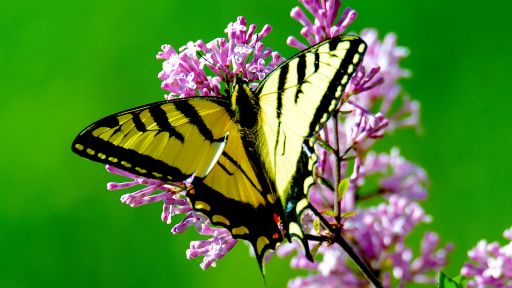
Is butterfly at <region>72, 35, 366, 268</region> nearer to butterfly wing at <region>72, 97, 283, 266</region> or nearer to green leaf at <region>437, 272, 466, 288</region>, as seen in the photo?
butterfly wing at <region>72, 97, 283, 266</region>

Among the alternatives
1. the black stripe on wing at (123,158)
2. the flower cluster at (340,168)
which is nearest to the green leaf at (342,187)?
the flower cluster at (340,168)

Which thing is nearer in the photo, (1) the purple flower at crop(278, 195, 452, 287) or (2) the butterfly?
(2) the butterfly

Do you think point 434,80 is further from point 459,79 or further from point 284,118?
point 284,118

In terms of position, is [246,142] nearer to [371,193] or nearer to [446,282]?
[446,282]

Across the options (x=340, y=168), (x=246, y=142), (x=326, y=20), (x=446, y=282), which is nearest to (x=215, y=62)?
(x=246, y=142)

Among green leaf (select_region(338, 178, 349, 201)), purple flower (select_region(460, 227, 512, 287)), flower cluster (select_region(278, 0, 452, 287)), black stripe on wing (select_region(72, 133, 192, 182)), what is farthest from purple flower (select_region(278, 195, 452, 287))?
black stripe on wing (select_region(72, 133, 192, 182))

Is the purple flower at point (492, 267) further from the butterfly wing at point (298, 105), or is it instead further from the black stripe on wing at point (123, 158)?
the black stripe on wing at point (123, 158)

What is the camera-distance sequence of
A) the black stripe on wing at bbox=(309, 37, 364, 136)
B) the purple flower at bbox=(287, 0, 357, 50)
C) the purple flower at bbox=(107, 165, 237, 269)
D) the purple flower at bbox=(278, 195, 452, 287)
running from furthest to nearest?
the purple flower at bbox=(278, 195, 452, 287)
the purple flower at bbox=(287, 0, 357, 50)
the purple flower at bbox=(107, 165, 237, 269)
the black stripe on wing at bbox=(309, 37, 364, 136)

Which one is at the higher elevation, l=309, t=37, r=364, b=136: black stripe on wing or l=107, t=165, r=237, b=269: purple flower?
l=309, t=37, r=364, b=136: black stripe on wing
